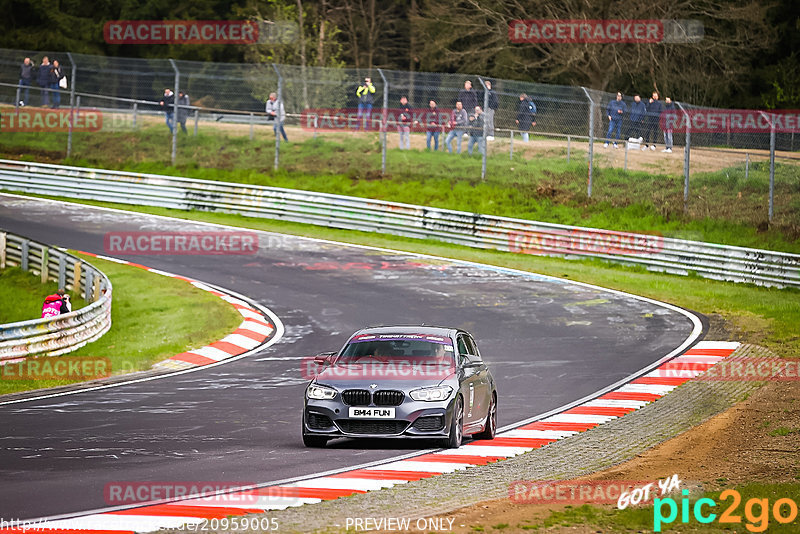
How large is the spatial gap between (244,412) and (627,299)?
12.0 meters

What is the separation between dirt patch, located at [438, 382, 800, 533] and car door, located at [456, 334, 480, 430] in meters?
1.78

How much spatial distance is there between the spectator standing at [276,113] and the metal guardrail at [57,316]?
31.4ft

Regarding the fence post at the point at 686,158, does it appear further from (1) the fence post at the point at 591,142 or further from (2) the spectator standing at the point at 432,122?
(2) the spectator standing at the point at 432,122

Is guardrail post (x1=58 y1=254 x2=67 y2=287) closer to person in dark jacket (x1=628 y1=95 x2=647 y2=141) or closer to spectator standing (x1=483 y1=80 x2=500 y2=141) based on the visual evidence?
spectator standing (x1=483 y1=80 x2=500 y2=141)

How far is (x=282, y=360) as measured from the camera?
62.1 ft

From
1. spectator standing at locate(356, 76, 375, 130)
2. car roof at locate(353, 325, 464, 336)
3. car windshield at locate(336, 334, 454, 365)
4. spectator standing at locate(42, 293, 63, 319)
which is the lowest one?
spectator standing at locate(42, 293, 63, 319)

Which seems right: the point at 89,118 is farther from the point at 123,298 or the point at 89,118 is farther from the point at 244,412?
the point at 244,412

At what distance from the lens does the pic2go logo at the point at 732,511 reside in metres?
8.56

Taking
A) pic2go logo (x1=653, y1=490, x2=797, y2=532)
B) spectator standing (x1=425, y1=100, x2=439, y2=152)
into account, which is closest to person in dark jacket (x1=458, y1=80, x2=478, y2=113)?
spectator standing (x1=425, y1=100, x2=439, y2=152)

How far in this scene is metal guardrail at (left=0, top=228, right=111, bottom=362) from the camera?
17.9 m

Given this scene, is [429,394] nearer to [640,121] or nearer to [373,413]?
[373,413]

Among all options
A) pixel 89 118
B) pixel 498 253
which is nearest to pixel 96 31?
pixel 89 118

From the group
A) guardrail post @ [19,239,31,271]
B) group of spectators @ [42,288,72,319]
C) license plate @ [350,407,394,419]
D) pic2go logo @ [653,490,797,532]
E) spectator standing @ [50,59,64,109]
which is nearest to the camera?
pic2go logo @ [653,490,797,532]

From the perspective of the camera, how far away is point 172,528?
27.8 ft
